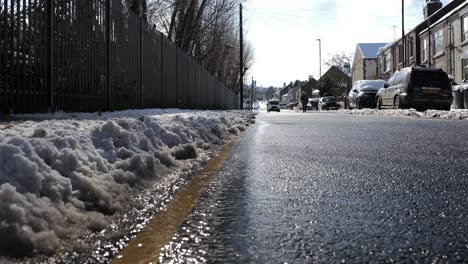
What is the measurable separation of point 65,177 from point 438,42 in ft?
132

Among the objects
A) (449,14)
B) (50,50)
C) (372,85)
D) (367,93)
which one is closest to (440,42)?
(449,14)

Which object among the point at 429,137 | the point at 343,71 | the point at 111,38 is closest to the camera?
the point at 429,137

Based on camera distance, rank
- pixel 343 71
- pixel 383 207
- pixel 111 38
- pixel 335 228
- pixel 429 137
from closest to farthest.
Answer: pixel 335 228, pixel 383 207, pixel 429 137, pixel 111 38, pixel 343 71

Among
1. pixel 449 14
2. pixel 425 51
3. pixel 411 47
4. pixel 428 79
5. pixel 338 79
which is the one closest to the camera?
Result: pixel 428 79

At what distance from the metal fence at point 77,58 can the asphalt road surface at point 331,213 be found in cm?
355

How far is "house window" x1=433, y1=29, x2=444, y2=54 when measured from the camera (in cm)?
3811

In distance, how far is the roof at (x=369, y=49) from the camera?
7012 cm

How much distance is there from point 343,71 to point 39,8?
290ft

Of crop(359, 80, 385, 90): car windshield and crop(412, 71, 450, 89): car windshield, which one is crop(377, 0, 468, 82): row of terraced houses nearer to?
crop(359, 80, 385, 90): car windshield

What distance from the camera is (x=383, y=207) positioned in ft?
11.5

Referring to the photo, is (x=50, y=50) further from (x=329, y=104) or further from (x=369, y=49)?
(x=369, y=49)

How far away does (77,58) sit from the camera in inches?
364

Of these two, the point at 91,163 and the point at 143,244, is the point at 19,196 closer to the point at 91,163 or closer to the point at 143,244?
the point at 143,244

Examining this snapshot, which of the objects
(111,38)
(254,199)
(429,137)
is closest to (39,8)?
(111,38)
